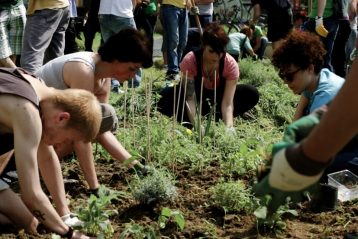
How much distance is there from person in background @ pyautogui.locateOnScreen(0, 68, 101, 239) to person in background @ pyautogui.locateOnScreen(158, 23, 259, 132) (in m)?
1.96

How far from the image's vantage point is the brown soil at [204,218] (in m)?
3.00

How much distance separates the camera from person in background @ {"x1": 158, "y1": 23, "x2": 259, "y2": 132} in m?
4.63

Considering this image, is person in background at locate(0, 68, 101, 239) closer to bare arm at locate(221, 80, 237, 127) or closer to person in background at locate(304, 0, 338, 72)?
bare arm at locate(221, 80, 237, 127)

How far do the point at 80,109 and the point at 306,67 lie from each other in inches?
60.4

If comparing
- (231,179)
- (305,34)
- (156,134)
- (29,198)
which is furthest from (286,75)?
(29,198)

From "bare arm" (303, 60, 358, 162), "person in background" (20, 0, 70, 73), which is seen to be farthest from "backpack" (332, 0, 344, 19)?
"bare arm" (303, 60, 358, 162)

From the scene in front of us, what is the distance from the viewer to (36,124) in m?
2.51

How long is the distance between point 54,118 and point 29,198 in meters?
0.36

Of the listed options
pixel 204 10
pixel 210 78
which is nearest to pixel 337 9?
pixel 204 10

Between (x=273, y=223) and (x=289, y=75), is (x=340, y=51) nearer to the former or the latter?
(x=289, y=75)

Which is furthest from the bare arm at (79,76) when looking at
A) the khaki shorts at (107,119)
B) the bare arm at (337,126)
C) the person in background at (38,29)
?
the bare arm at (337,126)

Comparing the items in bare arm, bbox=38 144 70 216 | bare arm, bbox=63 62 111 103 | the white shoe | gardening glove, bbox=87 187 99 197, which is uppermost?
bare arm, bbox=63 62 111 103

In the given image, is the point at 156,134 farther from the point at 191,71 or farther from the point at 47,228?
the point at 47,228

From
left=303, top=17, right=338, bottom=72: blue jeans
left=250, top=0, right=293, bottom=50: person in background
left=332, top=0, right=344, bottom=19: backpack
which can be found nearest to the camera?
left=332, top=0, right=344, bottom=19: backpack
